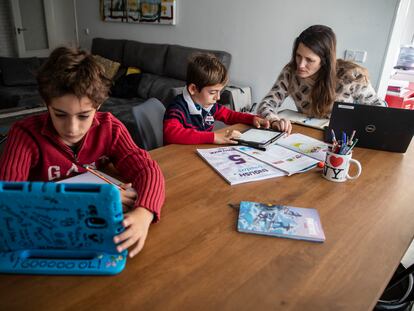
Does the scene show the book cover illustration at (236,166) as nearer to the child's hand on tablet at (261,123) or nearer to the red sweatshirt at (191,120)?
the red sweatshirt at (191,120)

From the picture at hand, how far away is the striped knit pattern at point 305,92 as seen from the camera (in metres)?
1.83

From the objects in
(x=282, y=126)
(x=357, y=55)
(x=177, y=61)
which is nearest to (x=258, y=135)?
(x=282, y=126)

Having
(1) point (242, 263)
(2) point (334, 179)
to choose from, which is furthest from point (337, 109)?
(1) point (242, 263)

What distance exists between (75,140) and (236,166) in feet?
1.85

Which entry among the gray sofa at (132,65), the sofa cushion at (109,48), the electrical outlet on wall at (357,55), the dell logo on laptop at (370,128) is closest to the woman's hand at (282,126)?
the dell logo on laptop at (370,128)

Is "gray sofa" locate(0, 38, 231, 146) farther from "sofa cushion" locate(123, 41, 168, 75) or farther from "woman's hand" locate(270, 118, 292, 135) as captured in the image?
"woman's hand" locate(270, 118, 292, 135)

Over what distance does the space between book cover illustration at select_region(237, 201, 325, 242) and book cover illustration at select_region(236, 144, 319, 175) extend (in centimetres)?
27

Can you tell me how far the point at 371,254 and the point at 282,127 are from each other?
35.0 inches

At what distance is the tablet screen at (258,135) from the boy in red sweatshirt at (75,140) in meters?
0.55

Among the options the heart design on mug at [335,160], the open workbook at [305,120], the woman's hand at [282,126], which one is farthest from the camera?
the open workbook at [305,120]

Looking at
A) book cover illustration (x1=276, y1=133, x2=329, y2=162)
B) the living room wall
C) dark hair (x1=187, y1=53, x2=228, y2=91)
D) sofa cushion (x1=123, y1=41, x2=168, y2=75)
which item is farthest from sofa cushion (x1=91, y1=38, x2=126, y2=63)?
book cover illustration (x1=276, y1=133, x2=329, y2=162)

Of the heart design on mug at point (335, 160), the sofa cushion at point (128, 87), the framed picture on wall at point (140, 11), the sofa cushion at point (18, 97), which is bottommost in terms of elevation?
the sofa cushion at point (18, 97)

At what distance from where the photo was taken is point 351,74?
1.88 metres

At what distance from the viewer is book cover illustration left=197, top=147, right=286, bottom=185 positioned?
1.11 m
